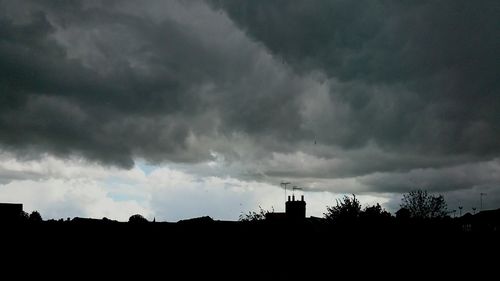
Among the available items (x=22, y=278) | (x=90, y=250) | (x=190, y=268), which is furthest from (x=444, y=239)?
(x=22, y=278)

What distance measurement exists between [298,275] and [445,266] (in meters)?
5.99

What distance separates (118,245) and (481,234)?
594 inches

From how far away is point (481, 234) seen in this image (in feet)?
67.3

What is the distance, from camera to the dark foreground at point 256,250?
1861 centimetres

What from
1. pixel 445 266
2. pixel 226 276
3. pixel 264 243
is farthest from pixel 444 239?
pixel 226 276

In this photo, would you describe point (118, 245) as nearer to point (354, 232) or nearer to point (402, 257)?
point (354, 232)

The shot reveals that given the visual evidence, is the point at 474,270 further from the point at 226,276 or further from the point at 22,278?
the point at 22,278

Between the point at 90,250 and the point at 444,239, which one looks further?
the point at 444,239

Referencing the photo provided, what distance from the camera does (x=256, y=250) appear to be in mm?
20016

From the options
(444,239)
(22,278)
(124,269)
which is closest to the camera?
(22,278)

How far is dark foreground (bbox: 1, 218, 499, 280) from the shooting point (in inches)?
733

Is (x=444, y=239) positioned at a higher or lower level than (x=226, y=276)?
higher

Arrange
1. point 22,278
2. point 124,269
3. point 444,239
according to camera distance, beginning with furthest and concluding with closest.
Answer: point 444,239 < point 124,269 < point 22,278

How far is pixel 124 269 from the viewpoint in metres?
18.8
